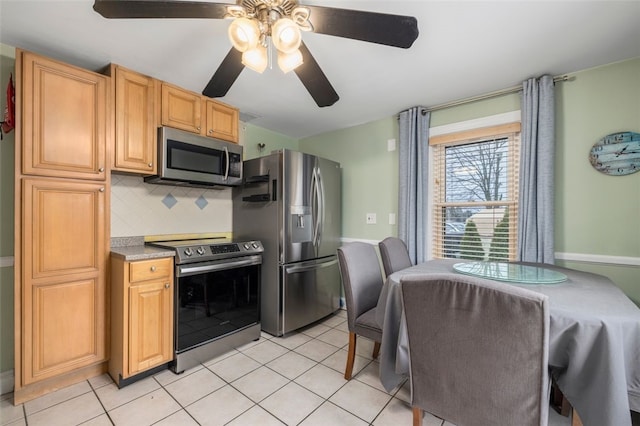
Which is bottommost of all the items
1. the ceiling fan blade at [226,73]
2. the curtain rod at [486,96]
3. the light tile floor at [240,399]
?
the light tile floor at [240,399]

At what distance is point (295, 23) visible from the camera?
1250 millimetres

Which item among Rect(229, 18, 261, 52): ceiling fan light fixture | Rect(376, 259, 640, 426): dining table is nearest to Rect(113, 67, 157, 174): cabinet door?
Rect(229, 18, 261, 52): ceiling fan light fixture

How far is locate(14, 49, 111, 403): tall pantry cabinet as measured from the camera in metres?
1.68

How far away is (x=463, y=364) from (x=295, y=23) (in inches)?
64.8

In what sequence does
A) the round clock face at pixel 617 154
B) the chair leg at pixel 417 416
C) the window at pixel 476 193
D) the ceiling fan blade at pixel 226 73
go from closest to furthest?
the chair leg at pixel 417 416 < the ceiling fan blade at pixel 226 73 < the round clock face at pixel 617 154 < the window at pixel 476 193

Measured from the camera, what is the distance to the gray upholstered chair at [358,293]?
1.88 meters

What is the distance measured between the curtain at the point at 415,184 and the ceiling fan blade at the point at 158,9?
2.19 m

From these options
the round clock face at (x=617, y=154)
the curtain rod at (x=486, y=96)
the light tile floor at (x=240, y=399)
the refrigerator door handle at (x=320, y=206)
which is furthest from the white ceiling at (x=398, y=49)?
the light tile floor at (x=240, y=399)

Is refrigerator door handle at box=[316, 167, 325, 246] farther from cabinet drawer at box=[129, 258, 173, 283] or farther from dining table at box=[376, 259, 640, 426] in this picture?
dining table at box=[376, 259, 640, 426]

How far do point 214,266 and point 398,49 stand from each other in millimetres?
2176

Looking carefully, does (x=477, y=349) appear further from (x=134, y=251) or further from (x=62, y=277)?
(x=62, y=277)

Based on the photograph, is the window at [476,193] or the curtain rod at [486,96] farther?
the window at [476,193]

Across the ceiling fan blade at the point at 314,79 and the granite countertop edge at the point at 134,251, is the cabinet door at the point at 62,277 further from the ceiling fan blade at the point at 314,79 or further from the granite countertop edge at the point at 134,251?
the ceiling fan blade at the point at 314,79

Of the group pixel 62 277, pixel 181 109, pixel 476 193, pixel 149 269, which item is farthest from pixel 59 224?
pixel 476 193
